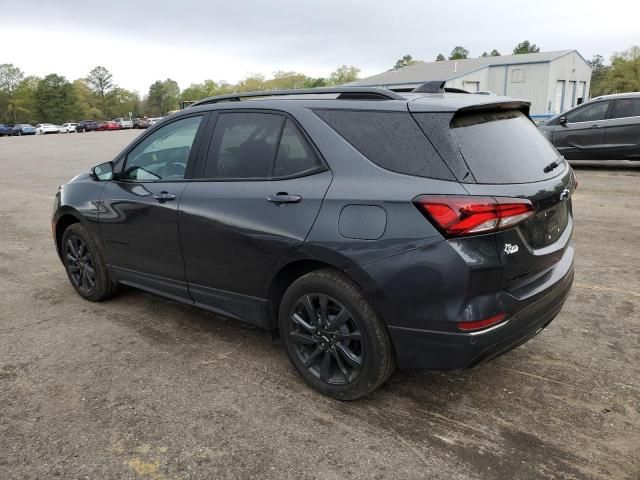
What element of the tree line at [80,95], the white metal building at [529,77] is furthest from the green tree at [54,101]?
the white metal building at [529,77]

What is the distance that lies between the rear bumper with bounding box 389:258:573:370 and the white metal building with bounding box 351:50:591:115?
37.4m

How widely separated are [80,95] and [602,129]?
104366 millimetres

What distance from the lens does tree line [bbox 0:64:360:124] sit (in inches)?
3634

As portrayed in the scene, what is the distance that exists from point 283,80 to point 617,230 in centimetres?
9904

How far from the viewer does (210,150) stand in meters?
3.61

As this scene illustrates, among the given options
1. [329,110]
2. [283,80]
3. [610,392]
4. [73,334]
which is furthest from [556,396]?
[283,80]

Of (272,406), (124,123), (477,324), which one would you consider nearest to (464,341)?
(477,324)

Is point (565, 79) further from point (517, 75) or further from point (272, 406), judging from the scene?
point (272, 406)

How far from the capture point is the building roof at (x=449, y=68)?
4041cm

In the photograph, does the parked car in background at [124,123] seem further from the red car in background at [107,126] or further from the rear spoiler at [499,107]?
the rear spoiler at [499,107]

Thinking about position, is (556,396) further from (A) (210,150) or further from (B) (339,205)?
(A) (210,150)

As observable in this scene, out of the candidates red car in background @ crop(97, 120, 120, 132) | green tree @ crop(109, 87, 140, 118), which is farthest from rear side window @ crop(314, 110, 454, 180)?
green tree @ crop(109, 87, 140, 118)

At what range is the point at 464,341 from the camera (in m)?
2.56

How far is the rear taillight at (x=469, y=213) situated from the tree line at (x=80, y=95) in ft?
270
